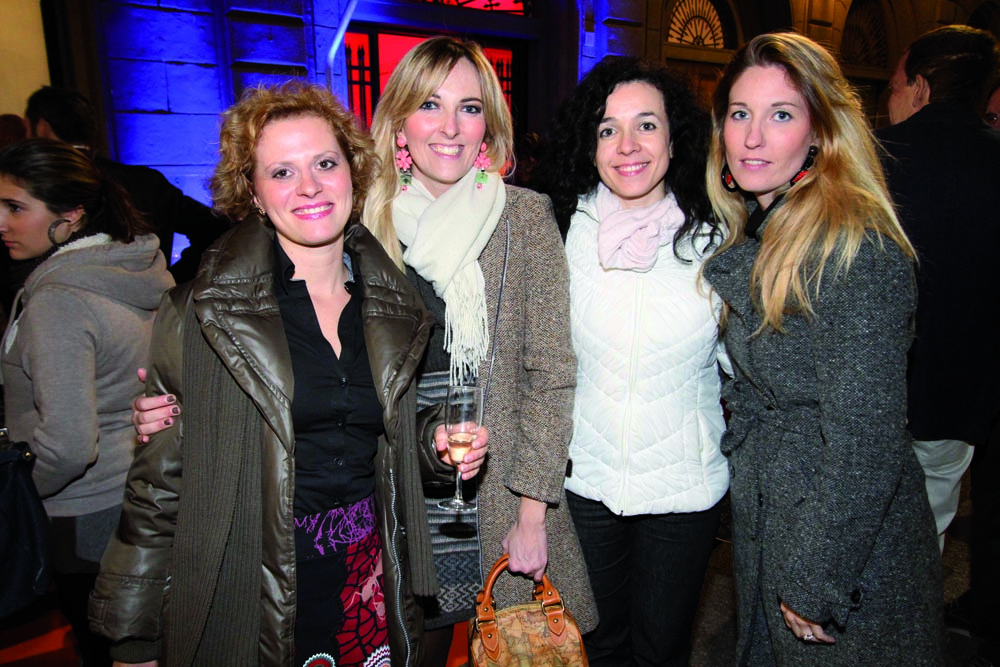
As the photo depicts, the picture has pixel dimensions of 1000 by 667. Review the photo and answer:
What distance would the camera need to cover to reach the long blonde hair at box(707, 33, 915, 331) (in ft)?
5.16

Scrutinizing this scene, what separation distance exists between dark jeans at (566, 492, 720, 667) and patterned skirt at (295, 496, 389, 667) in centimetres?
73

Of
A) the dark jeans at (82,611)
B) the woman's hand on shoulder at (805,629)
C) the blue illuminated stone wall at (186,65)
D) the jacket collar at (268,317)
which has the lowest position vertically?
the dark jeans at (82,611)

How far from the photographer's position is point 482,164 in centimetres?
210

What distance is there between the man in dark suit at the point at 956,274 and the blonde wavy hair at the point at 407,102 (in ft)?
6.24

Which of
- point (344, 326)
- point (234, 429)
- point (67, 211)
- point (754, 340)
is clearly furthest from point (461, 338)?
point (67, 211)

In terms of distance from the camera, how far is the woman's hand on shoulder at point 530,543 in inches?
75.3

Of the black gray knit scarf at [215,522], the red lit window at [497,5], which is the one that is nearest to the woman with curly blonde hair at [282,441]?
the black gray knit scarf at [215,522]

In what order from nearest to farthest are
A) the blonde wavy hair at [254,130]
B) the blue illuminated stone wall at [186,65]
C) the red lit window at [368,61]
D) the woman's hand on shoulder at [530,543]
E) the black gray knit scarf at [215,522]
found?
1. the black gray knit scarf at [215,522]
2. the blonde wavy hair at [254,130]
3. the woman's hand on shoulder at [530,543]
4. the blue illuminated stone wall at [186,65]
5. the red lit window at [368,61]

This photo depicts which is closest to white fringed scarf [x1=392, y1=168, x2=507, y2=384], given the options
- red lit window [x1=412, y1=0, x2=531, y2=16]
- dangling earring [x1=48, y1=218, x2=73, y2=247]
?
dangling earring [x1=48, y1=218, x2=73, y2=247]

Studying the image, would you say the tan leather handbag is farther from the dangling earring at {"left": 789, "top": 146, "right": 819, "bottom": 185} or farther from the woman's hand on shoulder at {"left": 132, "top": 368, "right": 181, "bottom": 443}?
the dangling earring at {"left": 789, "top": 146, "right": 819, "bottom": 185}

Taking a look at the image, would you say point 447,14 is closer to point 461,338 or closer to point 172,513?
point 461,338

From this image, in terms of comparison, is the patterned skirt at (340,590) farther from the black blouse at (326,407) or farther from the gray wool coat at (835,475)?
the gray wool coat at (835,475)

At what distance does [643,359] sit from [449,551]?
868 millimetres

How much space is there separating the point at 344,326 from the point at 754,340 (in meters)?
1.13
